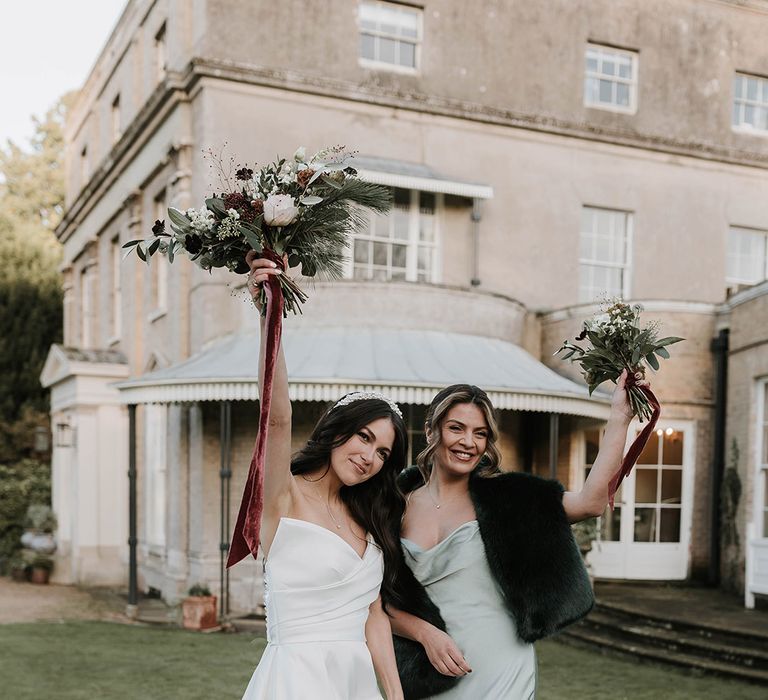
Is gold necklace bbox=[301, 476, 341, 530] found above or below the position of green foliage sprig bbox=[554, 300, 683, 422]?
below

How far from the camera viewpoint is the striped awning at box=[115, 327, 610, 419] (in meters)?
10.7

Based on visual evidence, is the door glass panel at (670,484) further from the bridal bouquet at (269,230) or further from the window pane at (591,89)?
the bridal bouquet at (269,230)

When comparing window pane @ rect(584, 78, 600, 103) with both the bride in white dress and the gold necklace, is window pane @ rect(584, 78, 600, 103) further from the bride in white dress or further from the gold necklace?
the gold necklace

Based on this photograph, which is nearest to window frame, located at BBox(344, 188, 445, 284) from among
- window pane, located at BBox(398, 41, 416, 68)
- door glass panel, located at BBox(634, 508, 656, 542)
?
window pane, located at BBox(398, 41, 416, 68)

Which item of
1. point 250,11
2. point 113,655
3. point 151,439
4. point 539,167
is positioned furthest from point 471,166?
point 113,655

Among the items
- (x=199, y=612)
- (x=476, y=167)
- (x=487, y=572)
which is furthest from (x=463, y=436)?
(x=476, y=167)

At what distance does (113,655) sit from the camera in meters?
9.52

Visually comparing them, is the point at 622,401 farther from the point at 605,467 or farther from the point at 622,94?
the point at 622,94

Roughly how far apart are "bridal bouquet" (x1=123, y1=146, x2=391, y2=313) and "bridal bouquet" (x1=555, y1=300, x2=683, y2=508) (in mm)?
969

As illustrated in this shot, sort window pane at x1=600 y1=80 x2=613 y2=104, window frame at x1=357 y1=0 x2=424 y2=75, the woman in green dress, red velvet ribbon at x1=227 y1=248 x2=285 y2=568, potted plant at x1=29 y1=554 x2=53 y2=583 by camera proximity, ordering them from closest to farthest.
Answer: red velvet ribbon at x1=227 y1=248 x2=285 y2=568, the woman in green dress, window frame at x1=357 y1=0 x2=424 y2=75, window pane at x1=600 y1=80 x2=613 y2=104, potted plant at x1=29 y1=554 x2=53 y2=583

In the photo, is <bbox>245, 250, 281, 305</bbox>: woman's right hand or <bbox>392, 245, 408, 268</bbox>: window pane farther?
<bbox>392, 245, 408, 268</bbox>: window pane

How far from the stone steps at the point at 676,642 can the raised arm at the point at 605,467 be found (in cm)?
627

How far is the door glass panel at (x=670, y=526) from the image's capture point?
536 inches

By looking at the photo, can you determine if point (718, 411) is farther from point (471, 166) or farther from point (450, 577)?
point (450, 577)
